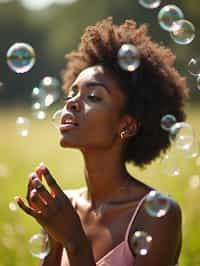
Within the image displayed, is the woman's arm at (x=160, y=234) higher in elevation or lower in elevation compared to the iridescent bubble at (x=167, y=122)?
lower

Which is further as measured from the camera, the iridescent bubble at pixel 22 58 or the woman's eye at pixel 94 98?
the iridescent bubble at pixel 22 58

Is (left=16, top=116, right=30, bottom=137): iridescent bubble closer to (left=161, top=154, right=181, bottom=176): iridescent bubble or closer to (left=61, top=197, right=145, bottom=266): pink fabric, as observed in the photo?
(left=161, top=154, right=181, bottom=176): iridescent bubble

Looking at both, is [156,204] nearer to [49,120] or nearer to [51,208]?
[51,208]

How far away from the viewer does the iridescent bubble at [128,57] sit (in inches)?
133

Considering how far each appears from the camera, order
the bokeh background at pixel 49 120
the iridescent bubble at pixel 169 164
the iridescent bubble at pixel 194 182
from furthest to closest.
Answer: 1. the iridescent bubble at pixel 194 182
2. the bokeh background at pixel 49 120
3. the iridescent bubble at pixel 169 164

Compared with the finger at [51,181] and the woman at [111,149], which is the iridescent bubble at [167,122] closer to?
the woman at [111,149]

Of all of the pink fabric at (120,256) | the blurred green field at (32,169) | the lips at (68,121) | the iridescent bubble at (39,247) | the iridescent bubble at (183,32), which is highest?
the lips at (68,121)

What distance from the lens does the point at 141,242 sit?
10.6 feet

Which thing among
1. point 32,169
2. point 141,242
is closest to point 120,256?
point 141,242

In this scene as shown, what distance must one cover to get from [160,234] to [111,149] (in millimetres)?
328

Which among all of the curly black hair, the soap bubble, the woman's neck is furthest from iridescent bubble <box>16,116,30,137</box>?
the woman's neck

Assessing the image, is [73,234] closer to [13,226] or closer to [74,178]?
[13,226]

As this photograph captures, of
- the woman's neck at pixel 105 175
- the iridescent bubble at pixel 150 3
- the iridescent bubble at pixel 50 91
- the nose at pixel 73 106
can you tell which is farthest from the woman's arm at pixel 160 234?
the iridescent bubble at pixel 150 3

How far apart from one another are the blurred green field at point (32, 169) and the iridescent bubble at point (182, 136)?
0.05 m
